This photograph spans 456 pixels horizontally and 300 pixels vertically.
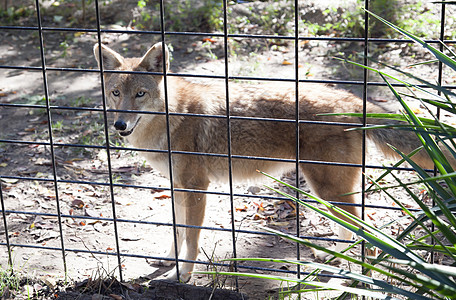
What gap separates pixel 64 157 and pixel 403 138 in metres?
3.67

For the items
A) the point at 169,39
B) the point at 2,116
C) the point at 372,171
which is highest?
the point at 169,39

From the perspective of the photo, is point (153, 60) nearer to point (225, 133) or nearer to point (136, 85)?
point (136, 85)

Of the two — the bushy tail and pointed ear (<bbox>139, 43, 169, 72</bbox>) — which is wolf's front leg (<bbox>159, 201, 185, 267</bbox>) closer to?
pointed ear (<bbox>139, 43, 169, 72</bbox>)

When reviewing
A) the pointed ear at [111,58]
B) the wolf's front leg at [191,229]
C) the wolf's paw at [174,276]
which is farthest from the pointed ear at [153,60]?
the wolf's paw at [174,276]

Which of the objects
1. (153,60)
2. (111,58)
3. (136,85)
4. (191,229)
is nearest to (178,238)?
(191,229)

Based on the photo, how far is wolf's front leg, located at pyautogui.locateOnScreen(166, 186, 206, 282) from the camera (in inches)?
168

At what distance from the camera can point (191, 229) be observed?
4.26 m

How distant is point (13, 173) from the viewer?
18.3ft

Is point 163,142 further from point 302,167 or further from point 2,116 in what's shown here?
point 2,116

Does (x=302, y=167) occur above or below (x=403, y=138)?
below

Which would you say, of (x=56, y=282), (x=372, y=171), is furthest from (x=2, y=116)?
(x=372, y=171)

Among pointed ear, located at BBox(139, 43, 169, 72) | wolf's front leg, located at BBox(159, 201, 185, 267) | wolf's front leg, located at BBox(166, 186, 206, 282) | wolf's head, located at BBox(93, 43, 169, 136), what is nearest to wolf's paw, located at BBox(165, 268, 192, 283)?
wolf's front leg, located at BBox(166, 186, 206, 282)

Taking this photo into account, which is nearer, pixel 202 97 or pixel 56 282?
pixel 56 282

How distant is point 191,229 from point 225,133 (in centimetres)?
81
